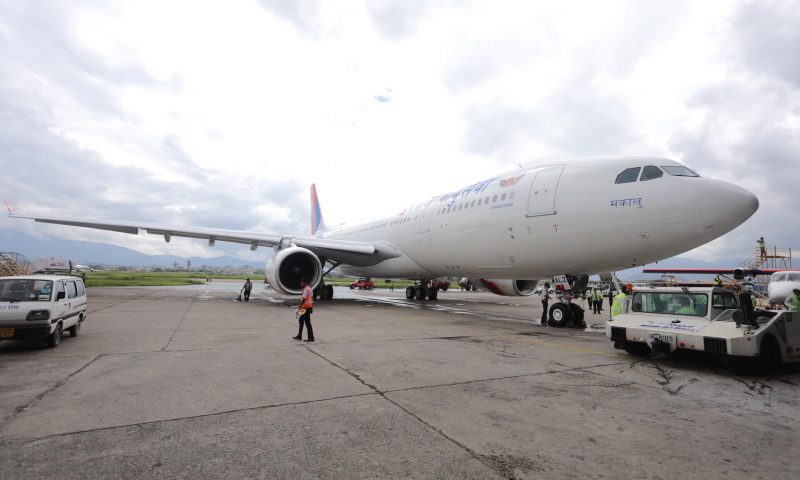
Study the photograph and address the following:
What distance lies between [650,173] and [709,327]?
3.67 m

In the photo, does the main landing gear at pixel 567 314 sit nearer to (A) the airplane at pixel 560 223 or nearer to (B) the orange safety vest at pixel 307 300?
(A) the airplane at pixel 560 223

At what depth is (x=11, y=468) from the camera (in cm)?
255

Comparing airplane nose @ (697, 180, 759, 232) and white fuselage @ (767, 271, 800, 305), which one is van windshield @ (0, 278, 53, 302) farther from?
white fuselage @ (767, 271, 800, 305)

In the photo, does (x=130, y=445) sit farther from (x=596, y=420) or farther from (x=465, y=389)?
(x=596, y=420)

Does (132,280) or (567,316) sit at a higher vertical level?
(567,316)

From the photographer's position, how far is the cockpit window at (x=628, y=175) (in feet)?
27.6

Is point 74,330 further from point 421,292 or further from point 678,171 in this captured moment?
point 421,292

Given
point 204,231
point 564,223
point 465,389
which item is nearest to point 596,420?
point 465,389

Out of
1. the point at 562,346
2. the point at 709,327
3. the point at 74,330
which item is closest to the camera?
the point at 709,327

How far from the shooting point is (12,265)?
20781 millimetres

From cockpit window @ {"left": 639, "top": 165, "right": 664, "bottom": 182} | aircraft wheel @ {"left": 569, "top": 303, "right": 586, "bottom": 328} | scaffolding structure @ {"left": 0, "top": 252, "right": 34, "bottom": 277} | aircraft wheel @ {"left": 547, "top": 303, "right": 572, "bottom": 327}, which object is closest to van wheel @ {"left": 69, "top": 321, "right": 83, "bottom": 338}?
aircraft wheel @ {"left": 547, "top": 303, "right": 572, "bottom": 327}

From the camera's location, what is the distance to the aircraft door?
954 cm

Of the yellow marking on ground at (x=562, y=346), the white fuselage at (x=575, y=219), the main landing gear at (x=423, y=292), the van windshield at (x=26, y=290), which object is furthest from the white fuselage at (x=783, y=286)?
the van windshield at (x=26, y=290)

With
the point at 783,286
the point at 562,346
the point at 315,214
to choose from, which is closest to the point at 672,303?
the point at 562,346
